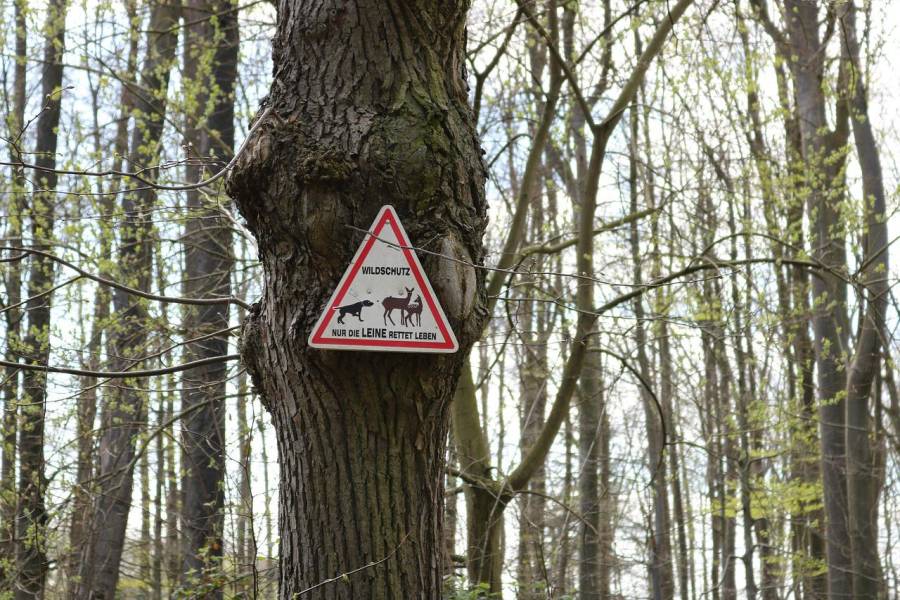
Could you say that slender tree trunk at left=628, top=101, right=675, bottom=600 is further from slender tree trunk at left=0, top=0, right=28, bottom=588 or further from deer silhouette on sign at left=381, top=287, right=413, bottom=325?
slender tree trunk at left=0, top=0, right=28, bottom=588

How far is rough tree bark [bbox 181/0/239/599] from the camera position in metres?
6.49

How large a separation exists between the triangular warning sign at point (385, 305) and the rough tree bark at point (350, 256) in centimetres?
5

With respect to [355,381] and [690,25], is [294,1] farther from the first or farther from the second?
[690,25]

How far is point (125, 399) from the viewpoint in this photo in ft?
22.4

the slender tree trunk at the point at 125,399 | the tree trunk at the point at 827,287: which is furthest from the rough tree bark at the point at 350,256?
the tree trunk at the point at 827,287

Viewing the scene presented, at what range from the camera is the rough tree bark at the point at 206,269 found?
21.3ft

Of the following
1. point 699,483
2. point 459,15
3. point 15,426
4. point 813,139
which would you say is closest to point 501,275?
point 459,15

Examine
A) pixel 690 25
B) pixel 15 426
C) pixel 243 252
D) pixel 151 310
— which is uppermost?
pixel 690 25

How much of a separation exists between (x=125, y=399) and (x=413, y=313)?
200 inches

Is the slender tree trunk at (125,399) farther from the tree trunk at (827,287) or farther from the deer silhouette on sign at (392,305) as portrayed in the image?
the tree trunk at (827,287)

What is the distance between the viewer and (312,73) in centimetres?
258

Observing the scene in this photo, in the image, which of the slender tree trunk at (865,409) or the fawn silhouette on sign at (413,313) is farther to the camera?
the slender tree trunk at (865,409)

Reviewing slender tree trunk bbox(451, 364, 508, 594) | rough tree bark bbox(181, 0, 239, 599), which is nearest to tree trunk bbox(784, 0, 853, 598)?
slender tree trunk bbox(451, 364, 508, 594)

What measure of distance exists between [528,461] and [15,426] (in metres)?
4.14
